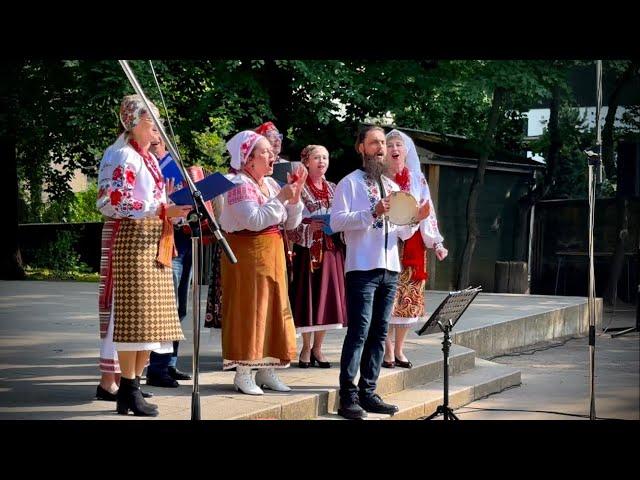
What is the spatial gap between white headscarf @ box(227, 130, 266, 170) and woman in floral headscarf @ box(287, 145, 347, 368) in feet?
3.78

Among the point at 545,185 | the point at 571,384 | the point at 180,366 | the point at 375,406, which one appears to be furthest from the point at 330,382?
the point at 545,185

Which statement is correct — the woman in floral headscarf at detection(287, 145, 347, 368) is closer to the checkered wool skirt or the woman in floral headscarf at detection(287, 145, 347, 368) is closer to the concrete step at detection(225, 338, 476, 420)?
the concrete step at detection(225, 338, 476, 420)

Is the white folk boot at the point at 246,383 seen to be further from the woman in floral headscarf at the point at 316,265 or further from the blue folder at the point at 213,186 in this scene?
the blue folder at the point at 213,186

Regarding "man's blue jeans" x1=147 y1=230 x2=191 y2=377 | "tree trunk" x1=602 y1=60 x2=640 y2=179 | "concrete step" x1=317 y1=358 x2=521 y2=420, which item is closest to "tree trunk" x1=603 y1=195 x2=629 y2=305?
"tree trunk" x1=602 y1=60 x2=640 y2=179

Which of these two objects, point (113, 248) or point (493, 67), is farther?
point (493, 67)

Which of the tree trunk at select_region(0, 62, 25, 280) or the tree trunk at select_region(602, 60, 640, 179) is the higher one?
the tree trunk at select_region(602, 60, 640, 179)

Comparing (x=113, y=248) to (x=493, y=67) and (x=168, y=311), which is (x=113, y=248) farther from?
(x=493, y=67)

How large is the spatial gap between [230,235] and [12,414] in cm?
162

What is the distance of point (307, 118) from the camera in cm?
1562

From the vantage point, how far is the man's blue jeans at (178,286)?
6.31 metres

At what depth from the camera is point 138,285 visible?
5246mm

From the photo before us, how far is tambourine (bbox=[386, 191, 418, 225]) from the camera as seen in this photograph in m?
5.59

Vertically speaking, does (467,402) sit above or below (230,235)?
below

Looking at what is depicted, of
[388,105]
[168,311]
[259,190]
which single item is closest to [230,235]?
[259,190]
